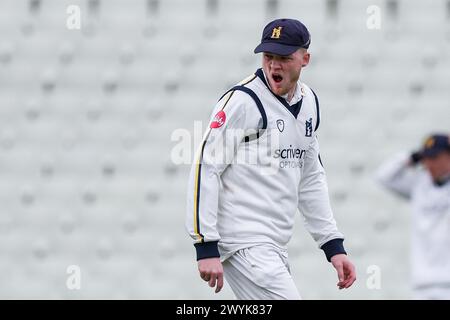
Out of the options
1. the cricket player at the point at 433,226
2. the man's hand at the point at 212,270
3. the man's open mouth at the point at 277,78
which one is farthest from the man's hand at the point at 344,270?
the cricket player at the point at 433,226

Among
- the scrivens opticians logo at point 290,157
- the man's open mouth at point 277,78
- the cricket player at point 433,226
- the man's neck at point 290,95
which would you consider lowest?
the cricket player at point 433,226

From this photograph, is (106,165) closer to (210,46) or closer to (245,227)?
(210,46)

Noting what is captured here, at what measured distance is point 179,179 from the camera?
8.27 metres

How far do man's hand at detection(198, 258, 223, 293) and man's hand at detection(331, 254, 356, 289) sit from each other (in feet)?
2.17

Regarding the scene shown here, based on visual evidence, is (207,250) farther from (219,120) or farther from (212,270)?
(219,120)

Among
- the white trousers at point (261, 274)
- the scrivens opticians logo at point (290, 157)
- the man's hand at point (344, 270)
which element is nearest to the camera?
the white trousers at point (261, 274)

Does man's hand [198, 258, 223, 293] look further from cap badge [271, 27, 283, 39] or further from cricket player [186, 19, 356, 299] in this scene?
cap badge [271, 27, 283, 39]

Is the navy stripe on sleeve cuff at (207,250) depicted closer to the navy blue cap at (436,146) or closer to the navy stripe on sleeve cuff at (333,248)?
the navy stripe on sleeve cuff at (333,248)

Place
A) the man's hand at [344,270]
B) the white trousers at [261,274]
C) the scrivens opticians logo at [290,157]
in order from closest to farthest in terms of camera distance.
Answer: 1. the white trousers at [261,274]
2. the scrivens opticians logo at [290,157]
3. the man's hand at [344,270]

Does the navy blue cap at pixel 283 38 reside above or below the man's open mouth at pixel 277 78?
above

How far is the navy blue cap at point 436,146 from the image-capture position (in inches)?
218

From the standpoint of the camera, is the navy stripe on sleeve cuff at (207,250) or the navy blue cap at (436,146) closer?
the navy stripe on sleeve cuff at (207,250)

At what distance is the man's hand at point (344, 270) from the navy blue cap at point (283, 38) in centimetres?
90

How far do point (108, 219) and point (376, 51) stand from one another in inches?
101
